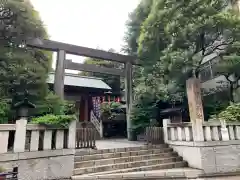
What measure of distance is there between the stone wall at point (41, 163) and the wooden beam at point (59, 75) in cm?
484

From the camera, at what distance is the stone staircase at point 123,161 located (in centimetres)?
597

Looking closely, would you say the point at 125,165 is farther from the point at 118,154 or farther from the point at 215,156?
the point at 215,156

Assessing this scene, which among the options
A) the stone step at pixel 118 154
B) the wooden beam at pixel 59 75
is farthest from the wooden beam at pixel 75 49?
the stone step at pixel 118 154

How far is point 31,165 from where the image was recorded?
16.6 feet

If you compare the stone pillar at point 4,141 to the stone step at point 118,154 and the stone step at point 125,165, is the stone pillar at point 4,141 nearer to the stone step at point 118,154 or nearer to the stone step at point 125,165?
the stone step at point 125,165

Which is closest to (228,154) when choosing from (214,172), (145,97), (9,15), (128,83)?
(214,172)

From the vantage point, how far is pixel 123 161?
6.74 m

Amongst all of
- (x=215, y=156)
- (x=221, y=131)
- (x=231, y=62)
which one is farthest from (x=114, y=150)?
(x=231, y=62)

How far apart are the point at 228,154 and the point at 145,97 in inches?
227

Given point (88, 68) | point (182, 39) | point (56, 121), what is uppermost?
point (182, 39)

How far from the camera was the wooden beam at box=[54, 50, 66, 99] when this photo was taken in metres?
9.91

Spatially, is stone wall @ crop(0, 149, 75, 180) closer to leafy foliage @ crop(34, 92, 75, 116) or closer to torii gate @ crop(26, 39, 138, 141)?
leafy foliage @ crop(34, 92, 75, 116)

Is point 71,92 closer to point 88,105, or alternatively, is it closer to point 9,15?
point 88,105

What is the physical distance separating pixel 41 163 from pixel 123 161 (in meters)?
2.82
